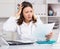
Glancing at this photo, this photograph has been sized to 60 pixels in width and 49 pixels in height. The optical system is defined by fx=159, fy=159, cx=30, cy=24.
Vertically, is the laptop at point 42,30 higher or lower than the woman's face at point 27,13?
lower

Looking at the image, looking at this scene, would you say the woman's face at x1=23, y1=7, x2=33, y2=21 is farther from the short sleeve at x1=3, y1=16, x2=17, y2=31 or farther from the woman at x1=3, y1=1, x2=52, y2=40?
the short sleeve at x1=3, y1=16, x2=17, y2=31

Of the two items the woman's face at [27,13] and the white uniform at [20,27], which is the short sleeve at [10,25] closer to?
the white uniform at [20,27]

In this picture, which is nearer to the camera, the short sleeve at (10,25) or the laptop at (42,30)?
the laptop at (42,30)

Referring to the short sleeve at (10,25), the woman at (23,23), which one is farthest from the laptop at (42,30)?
the short sleeve at (10,25)

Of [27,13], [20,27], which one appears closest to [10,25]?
[20,27]

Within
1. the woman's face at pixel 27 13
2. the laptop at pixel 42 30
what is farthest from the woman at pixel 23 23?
the laptop at pixel 42 30

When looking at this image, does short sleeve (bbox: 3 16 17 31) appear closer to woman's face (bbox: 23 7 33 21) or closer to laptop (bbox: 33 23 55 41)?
woman's face (bbox: 23 7 33 21)

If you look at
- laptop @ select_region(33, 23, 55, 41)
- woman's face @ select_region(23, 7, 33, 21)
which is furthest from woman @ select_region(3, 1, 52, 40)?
laptop @ select_region(33, 23, 55, 41)

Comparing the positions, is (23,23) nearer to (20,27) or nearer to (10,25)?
(20,27)

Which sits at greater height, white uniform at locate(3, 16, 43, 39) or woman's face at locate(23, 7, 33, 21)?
woman's face at locate(23, 7, 33, 21)

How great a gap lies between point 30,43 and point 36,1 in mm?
2013

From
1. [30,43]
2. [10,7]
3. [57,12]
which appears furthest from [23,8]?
[57,12]

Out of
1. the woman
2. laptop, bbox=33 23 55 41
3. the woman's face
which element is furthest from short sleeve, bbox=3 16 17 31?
laptop, bbox=33 23 55 41

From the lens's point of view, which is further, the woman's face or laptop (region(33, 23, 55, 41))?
the woman's face
